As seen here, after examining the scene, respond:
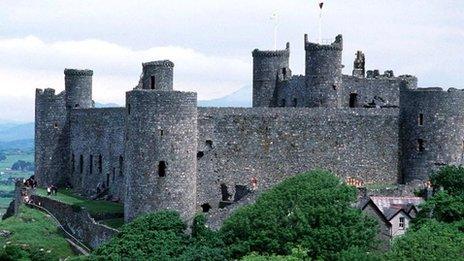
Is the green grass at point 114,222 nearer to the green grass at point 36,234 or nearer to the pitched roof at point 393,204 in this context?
the green grass at point 36,234

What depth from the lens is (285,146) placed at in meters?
58.0

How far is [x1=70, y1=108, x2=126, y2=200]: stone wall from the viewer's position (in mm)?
62406

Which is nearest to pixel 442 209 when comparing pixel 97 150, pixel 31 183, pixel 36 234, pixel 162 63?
pixel 162 63

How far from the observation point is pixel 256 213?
1827 inches

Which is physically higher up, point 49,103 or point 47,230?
point 49,103

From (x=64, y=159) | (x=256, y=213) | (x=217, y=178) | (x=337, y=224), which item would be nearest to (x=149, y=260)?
(x=256, y=213)

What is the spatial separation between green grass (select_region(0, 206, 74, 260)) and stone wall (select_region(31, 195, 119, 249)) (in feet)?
2.06

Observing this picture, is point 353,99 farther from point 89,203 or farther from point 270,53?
point 89,203

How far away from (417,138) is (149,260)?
64.9ft

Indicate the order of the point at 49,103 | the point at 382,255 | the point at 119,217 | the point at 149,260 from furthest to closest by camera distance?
the point at 49,103, the point at 119,217, the point at 149,260, the point at 382,255

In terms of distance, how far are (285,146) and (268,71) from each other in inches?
397

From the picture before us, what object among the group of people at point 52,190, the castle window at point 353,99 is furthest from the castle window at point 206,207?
the group of people at point 52,190

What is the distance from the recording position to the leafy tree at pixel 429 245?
4116 cm

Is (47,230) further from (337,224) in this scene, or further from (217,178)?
(337,224)
